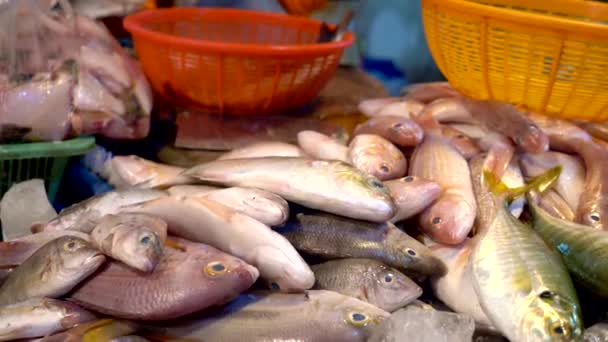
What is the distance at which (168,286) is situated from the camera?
101cm

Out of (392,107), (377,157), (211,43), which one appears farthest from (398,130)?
(211,43)

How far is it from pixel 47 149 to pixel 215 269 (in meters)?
0.90

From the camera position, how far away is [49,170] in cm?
174

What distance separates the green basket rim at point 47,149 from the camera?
1.60m

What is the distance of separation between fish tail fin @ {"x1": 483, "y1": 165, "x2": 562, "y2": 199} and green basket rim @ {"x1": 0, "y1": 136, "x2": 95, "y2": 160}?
1.21 metres

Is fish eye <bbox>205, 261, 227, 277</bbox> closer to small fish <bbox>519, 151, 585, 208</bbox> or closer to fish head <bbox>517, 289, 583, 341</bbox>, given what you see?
fish head <bbox>517, 289, 583, 341</bbox>

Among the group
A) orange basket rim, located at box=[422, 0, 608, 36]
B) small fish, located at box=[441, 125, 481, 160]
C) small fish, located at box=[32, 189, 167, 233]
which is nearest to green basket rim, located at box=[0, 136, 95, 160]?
small fish, located at box=[32, 189, 167, 233]

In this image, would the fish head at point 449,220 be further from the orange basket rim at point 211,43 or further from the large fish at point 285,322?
the orange basket rim at point 211,43

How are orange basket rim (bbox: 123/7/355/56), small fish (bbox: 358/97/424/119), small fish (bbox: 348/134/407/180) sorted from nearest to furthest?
small fish (bbox: 348/134/407/180) → orange basket rim (bbox: 123/7/355/56) → small fish (bbox: 358/97/424/119)

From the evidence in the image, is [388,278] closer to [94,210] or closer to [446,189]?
[446,189]

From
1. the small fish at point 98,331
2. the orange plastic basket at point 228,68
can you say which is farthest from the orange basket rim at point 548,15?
the small fish at point 98,331

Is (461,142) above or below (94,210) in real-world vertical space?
above

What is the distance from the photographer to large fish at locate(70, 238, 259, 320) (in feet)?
3.25

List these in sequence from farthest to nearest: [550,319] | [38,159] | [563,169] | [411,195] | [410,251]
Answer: [38,159], [563,169], [411,195], [410,251], [550,319]
